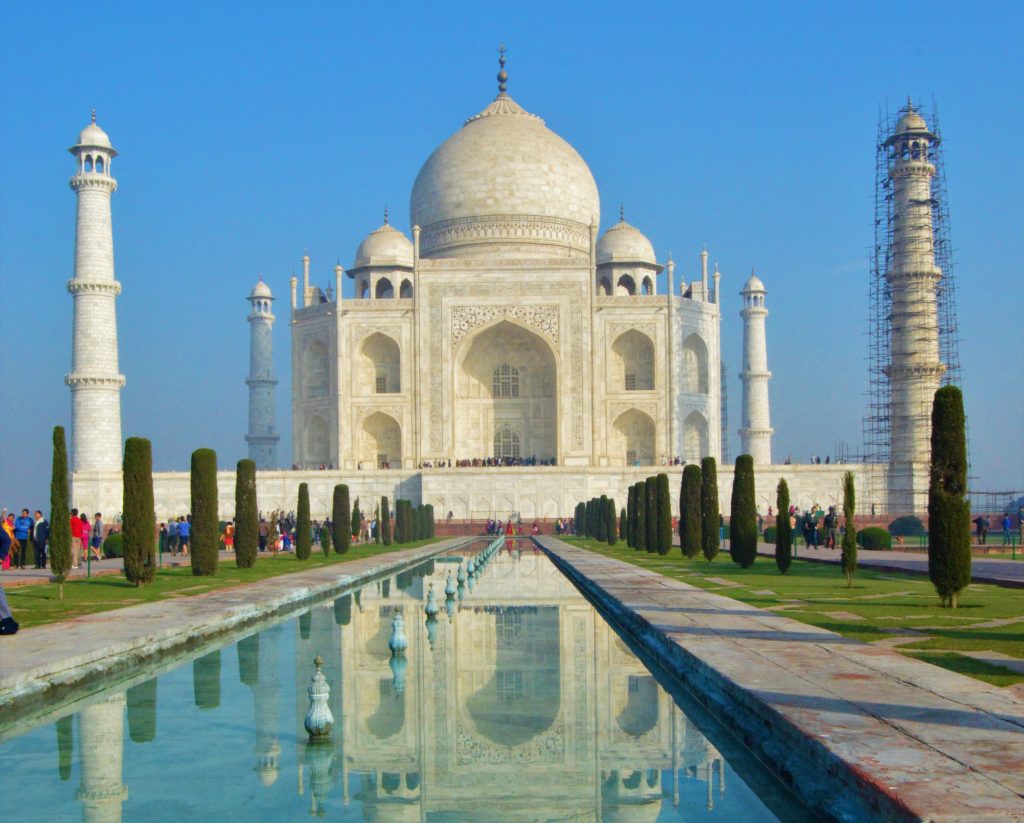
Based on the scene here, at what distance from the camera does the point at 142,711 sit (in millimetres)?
5121

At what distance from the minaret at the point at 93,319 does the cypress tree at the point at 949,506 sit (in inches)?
822

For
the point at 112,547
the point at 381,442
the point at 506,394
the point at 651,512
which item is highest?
the point at 506,394

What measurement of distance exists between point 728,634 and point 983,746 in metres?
3.05

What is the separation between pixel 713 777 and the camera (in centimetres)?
394

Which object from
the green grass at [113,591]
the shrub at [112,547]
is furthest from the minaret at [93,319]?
the green grass at [113,591]

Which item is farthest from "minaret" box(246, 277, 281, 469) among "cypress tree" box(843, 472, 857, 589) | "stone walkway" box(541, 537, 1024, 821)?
"stone walkway" box(541, 537, 1024, 821)

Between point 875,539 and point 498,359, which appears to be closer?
point 875,539

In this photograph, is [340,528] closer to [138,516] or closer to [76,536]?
[76,536]

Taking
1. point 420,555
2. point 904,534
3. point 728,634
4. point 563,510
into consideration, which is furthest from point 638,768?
point 563,510

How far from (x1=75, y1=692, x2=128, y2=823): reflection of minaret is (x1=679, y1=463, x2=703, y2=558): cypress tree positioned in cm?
1043

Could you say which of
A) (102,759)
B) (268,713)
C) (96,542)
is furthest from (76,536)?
(102,759)

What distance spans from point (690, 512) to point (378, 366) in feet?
57.6

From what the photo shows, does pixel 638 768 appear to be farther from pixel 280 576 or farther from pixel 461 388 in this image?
pixel 461 388

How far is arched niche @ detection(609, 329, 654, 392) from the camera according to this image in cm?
3139
